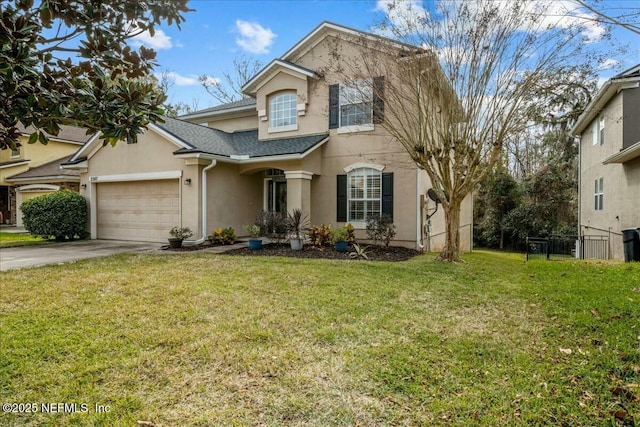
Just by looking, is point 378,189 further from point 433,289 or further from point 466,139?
point 433,289

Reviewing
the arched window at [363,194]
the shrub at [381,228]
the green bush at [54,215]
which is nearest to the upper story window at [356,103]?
the arched window at [363,194]

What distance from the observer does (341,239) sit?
1203 centimetres

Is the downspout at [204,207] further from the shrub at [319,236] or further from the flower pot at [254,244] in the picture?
the shrub at [319,236]

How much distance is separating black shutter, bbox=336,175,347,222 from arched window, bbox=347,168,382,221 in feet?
0.36

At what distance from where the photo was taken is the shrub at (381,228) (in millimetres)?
12133

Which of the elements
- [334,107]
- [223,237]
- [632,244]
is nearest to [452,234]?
[632,244]

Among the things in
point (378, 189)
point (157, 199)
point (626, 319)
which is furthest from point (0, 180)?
point (626, 319)

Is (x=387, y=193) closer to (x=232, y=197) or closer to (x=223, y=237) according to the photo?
(x=232, y=197)

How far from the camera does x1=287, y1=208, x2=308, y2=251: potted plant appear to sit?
12253 millimetres

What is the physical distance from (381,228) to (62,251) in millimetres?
10105

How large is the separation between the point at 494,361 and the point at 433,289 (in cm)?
321

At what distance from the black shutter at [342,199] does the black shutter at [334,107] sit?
1.98 metres

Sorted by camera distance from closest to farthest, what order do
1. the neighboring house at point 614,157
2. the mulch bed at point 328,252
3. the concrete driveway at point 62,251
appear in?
the concrete driveway at point 62,251 → the mulch bed at point 328,252 → the neighboring house at point 614,157

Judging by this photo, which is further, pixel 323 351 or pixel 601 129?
pixel 601 129
